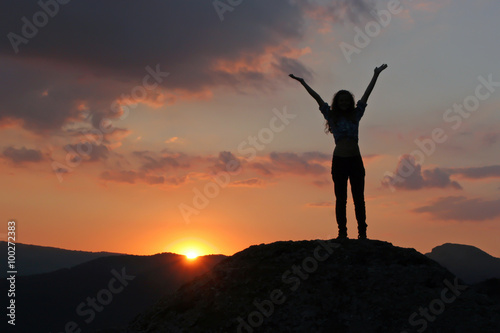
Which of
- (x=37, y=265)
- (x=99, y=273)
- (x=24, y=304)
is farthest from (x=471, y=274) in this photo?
(x=37, y=265)

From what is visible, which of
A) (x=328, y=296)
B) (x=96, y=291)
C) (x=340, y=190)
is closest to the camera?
(x=328, y=296)

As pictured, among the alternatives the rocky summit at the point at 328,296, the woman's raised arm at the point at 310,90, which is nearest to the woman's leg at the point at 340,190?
the rocky summit at the point at 328,296

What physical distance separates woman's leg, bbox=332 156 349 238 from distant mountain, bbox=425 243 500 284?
9350cm

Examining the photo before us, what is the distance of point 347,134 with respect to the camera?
812 cm

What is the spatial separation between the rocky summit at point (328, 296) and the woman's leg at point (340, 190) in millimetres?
621

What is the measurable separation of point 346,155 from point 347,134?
1.22ft

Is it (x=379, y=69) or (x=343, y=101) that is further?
(x=379, y=69)

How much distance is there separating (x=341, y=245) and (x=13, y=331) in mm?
62234

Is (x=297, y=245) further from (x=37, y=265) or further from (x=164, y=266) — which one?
(x=37, y=265)

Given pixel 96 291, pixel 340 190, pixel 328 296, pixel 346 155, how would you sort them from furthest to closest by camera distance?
1. pixel 96 291
2. pixel 340 190
3. pixel 346 155
4. pixel 328 296

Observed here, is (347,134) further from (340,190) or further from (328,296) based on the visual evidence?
(328,296)

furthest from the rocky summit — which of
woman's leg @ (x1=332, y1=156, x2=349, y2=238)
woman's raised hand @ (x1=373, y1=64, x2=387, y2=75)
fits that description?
woman's raised hand @ (x1=373, y1=64, x2=387, y2=75)

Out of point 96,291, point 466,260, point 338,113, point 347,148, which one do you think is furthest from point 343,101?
point 466,260

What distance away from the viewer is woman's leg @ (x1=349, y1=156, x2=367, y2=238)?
814 cm
